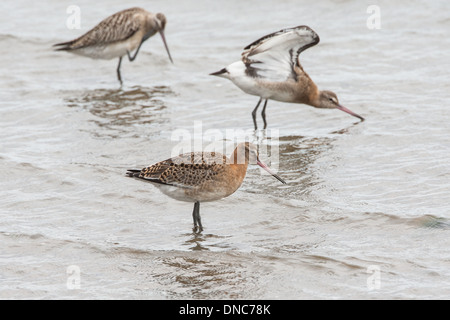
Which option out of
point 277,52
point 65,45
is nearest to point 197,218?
point 277,52

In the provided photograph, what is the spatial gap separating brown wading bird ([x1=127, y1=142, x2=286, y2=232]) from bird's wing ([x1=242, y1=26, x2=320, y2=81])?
2.96 metres

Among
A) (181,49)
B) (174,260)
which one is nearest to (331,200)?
(174,260)

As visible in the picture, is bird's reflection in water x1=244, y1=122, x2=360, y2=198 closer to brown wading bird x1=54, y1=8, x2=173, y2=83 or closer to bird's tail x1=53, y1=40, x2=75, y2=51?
brown wading bird x1=54, y1=8, x2=173, y2=83

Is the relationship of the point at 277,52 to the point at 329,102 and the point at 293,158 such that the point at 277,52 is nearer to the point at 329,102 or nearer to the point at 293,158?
the point at 329,102

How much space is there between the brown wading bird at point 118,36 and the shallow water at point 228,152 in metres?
0.42

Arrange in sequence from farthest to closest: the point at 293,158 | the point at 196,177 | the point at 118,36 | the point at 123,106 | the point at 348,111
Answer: the point at 118,36 → the point at 123,106 → the point at 348,111 → the point at 293,158 → the point at 196,177

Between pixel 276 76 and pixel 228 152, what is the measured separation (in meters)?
1.69

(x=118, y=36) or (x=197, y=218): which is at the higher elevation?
(x=118, y=36)

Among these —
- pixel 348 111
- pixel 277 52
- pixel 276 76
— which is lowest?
pixel 348 111

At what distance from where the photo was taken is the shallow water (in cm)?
593

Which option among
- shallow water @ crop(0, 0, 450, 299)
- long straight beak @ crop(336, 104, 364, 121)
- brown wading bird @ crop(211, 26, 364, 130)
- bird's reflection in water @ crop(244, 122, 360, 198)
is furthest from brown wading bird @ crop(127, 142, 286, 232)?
long straight beak @ crop(336, 104, 364, 121)

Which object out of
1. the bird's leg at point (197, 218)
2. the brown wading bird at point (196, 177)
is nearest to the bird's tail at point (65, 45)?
the brown wading bird at point (196, 177)

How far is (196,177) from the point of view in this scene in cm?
671

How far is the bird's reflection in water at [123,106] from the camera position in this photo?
10133 mm
